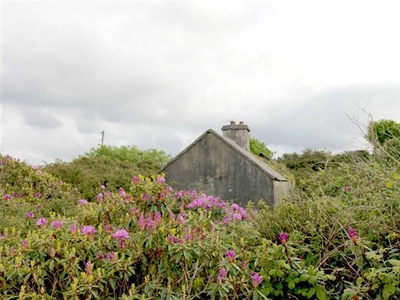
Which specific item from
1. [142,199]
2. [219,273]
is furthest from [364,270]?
[142,199]

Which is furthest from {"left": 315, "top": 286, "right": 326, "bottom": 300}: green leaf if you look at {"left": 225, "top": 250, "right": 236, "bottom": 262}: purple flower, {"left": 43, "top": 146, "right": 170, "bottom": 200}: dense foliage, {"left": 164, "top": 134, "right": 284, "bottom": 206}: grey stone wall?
{"left": 164, "top": 134, "right": 284, "bottom": 206}: grey stone wall

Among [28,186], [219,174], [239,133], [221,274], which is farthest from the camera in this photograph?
[239,133]

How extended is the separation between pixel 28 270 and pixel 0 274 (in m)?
0.28

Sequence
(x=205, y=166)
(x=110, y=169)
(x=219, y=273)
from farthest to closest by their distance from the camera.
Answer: (x=110, y=169), (x=205, y=166), (x=219, y=273)

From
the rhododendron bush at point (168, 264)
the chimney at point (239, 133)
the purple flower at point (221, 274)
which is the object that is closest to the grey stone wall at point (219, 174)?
the chimney at point (239, 133)

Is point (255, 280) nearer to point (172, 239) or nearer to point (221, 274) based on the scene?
point (221, 274)

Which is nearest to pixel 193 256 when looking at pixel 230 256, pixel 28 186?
pixel 230 256

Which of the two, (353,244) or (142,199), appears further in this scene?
(142,199)

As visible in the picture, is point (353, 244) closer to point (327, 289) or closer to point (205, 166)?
point (327, 289)

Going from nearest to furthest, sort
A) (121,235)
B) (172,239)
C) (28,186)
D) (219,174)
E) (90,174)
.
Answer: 1. (172,239)
2. (121,235)
3. (28,186)
4. (90,174)
5. (219,174)

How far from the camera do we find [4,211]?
11117 mm

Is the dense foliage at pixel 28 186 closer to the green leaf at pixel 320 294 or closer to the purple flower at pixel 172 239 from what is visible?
the purple flower at pixel 172 239

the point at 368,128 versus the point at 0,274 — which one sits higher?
the point at 368,128

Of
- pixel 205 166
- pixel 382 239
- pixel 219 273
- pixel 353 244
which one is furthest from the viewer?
pixel 205 166
